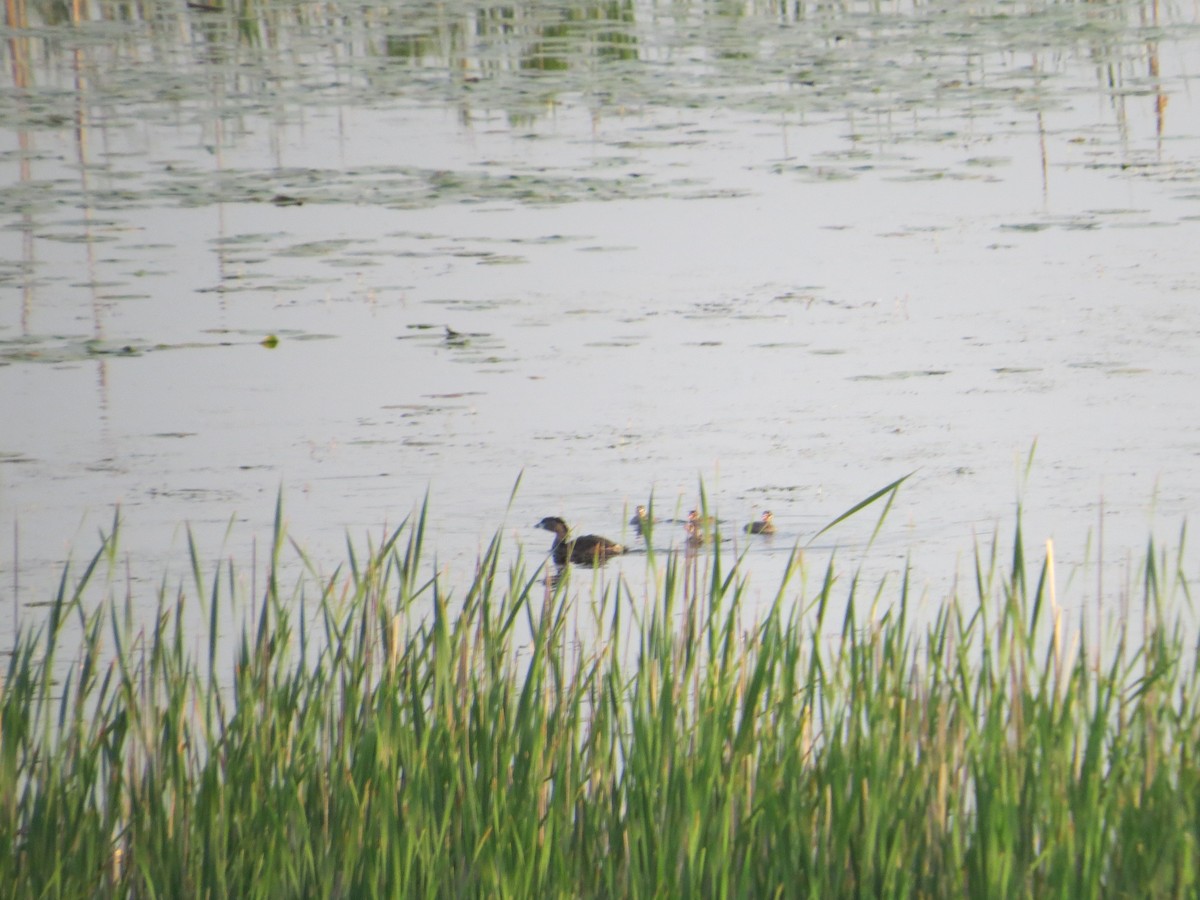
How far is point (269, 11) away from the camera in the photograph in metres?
12.2

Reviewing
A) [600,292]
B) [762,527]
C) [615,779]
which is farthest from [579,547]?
[600,292]

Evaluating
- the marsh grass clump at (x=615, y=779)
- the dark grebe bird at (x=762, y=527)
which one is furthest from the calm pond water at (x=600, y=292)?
the marsh grass clump at (x=615, y=779)

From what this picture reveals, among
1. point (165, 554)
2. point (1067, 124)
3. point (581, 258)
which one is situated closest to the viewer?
point (165, 554)

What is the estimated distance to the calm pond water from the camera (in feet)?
16.9

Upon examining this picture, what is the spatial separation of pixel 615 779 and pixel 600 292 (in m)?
4.35

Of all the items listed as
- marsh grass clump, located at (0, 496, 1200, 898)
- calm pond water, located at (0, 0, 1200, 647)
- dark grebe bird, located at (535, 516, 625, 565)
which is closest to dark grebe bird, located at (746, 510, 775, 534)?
calm pond water, located at (0, 0, 1200, 647)

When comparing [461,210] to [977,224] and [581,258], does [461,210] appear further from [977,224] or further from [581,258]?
[977,224]

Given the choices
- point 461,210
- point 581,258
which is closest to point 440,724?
point 581,258

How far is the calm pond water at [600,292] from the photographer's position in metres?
5.16

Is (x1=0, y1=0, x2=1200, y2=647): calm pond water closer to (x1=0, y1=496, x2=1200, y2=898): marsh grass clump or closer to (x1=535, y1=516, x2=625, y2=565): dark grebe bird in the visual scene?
(x1=535, y1=516, x2=625, y2=565): dark grebe bird

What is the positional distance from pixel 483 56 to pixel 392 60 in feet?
1.91

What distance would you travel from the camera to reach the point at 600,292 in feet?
23.0

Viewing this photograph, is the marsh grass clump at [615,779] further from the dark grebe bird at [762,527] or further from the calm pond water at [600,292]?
the dark grebe bird at [762,527]

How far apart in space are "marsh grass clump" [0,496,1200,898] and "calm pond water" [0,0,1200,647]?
13.7 inches
